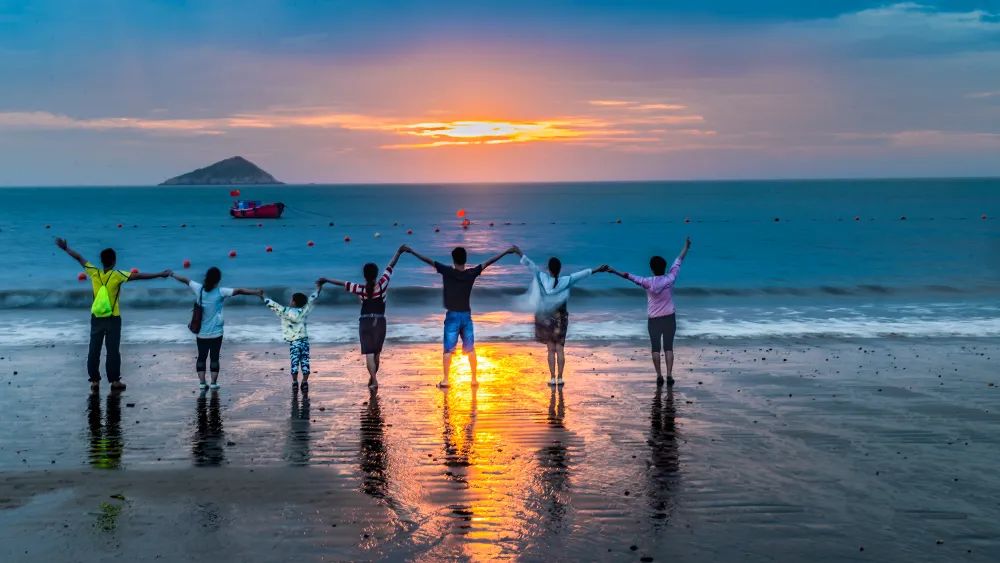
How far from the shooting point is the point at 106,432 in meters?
11.4

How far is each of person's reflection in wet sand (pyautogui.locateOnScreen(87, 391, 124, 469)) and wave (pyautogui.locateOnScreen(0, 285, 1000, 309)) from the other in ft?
52.8

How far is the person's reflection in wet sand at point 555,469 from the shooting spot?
8312mm

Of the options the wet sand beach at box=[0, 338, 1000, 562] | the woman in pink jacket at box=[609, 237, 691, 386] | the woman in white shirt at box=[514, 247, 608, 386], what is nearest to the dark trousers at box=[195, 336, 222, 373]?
the wet sand beach at box=[0, 338, 1000, 562]

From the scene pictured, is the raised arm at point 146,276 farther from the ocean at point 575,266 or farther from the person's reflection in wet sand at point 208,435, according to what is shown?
the ocean at point 575,266

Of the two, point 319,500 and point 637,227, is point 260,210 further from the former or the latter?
point 319,500

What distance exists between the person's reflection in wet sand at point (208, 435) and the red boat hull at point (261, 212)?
112 metres

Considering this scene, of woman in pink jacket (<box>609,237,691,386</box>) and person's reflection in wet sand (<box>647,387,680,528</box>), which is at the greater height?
woman in pink jacket (<box>609,237,691,386</box>)

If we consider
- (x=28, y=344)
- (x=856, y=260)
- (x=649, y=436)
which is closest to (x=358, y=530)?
(x=649, y=436)

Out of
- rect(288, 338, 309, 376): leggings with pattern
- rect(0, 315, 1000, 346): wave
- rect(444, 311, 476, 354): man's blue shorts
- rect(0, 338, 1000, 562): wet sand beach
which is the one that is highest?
rect(444, 311, 476, 354): man's blue shorts

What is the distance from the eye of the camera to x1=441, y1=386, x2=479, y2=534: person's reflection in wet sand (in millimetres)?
8312

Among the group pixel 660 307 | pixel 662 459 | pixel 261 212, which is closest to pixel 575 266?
pixel 660 307

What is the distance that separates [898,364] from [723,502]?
29.8 ft

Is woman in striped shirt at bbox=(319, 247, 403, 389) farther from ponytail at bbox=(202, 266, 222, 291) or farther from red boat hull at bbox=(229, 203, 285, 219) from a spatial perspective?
red boat hull at bbox=(229, 203, 285, 219)

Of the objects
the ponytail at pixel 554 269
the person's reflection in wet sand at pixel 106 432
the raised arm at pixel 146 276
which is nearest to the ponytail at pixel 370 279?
the ponytail at pixel 554 269
